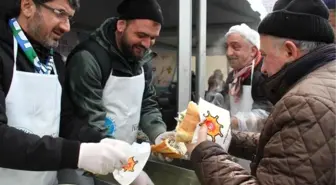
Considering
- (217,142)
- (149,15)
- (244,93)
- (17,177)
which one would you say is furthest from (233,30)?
(17,177)

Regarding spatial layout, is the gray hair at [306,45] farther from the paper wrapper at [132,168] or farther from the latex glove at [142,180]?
the latex glove at [142,180]

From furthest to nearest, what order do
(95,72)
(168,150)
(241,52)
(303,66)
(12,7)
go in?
(241,52), (95,72), (168,150), (12,7), (303,66)

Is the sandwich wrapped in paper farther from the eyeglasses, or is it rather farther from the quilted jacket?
the eyeglasses

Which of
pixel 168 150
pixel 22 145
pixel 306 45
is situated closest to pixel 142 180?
pixel 168 150

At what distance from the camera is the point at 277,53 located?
106 centimetres

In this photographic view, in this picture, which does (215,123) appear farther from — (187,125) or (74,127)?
(74,127)

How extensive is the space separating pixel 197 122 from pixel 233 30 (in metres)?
1.04

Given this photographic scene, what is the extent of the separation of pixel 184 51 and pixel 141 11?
33 cm

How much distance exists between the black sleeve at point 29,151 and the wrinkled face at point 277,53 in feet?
2.02

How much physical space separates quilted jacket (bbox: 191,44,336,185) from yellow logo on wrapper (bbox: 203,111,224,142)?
0.17 meters

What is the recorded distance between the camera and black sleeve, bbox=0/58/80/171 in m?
1.02

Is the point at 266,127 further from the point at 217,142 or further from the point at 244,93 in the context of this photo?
the point at 244,93

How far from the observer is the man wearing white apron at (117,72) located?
149 cm

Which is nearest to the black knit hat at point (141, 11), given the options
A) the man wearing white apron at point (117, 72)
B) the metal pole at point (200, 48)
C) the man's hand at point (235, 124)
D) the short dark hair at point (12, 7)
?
the man wearing white apron at point (117, 72)
